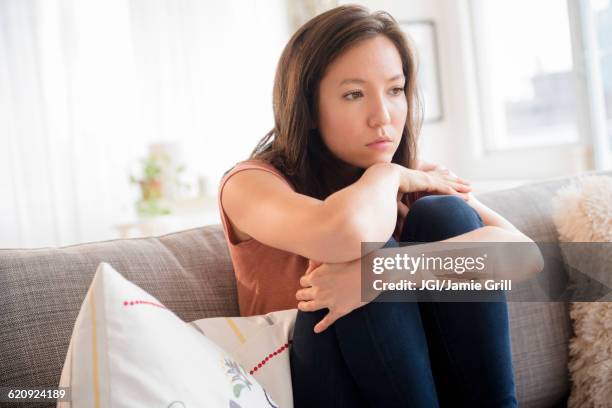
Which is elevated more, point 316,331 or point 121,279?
point 121,279

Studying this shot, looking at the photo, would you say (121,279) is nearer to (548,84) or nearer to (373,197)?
(373,197)

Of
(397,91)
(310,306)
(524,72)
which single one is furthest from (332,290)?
(524,72)

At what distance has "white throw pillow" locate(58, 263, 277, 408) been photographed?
32.0 inches

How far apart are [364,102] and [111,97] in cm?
288

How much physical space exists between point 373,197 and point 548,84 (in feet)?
9.08

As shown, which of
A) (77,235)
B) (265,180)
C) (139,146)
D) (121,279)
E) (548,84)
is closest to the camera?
(121,279)

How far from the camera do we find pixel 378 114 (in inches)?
53.0

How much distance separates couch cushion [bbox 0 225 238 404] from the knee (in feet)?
1.26

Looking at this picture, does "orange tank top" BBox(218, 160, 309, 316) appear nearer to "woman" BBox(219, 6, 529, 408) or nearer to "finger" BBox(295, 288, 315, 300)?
"woman" BBox(219, 6, 529, 408)

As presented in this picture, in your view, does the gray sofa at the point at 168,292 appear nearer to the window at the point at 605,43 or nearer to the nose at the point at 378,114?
the nose at the point at 378,114

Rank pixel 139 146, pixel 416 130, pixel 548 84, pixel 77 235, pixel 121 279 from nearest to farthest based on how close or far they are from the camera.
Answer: pixel 121 279, pixel 416 130, pixel 548 84, pixel 77 235, pixel 139 146

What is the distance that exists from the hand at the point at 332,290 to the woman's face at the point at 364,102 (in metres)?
0.34

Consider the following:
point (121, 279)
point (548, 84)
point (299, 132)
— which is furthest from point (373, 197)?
point (548, 84)

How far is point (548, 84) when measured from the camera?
3.54 meters
